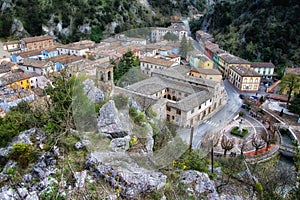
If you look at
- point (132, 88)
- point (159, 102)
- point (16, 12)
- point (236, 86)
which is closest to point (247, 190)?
point (159, 102)

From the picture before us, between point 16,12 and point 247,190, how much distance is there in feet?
136

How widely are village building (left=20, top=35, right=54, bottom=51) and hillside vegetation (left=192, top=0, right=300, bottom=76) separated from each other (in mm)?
22797

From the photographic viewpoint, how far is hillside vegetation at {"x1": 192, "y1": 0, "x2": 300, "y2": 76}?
1172 inches

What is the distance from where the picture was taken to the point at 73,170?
18.0ft

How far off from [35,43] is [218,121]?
25257 mm

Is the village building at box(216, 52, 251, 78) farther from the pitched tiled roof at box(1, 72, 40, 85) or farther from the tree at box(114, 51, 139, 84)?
the pitched tiled roof at box(1, 72, 40, 85)

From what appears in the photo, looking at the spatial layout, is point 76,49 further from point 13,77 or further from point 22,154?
point 22,154

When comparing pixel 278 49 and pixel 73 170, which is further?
pixel 278 49

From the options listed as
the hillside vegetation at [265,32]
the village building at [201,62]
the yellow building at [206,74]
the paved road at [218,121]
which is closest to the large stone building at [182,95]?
the paved road at [218,121]

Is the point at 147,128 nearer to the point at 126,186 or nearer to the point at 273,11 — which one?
the point at 126,186

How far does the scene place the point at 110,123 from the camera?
6406 mm

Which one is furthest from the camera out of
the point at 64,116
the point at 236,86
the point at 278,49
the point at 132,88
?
the point at 278,49

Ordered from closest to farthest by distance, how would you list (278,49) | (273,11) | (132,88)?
1. (132,88)
2. (278,49)
3. (273,11)

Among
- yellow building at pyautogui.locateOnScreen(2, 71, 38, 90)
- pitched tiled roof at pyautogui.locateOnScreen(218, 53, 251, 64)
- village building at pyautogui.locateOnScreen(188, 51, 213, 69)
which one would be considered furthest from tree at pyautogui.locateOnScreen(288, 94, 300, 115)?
yellow building at pyautogui.locateOnScreen(2, 71, 38, 90)
